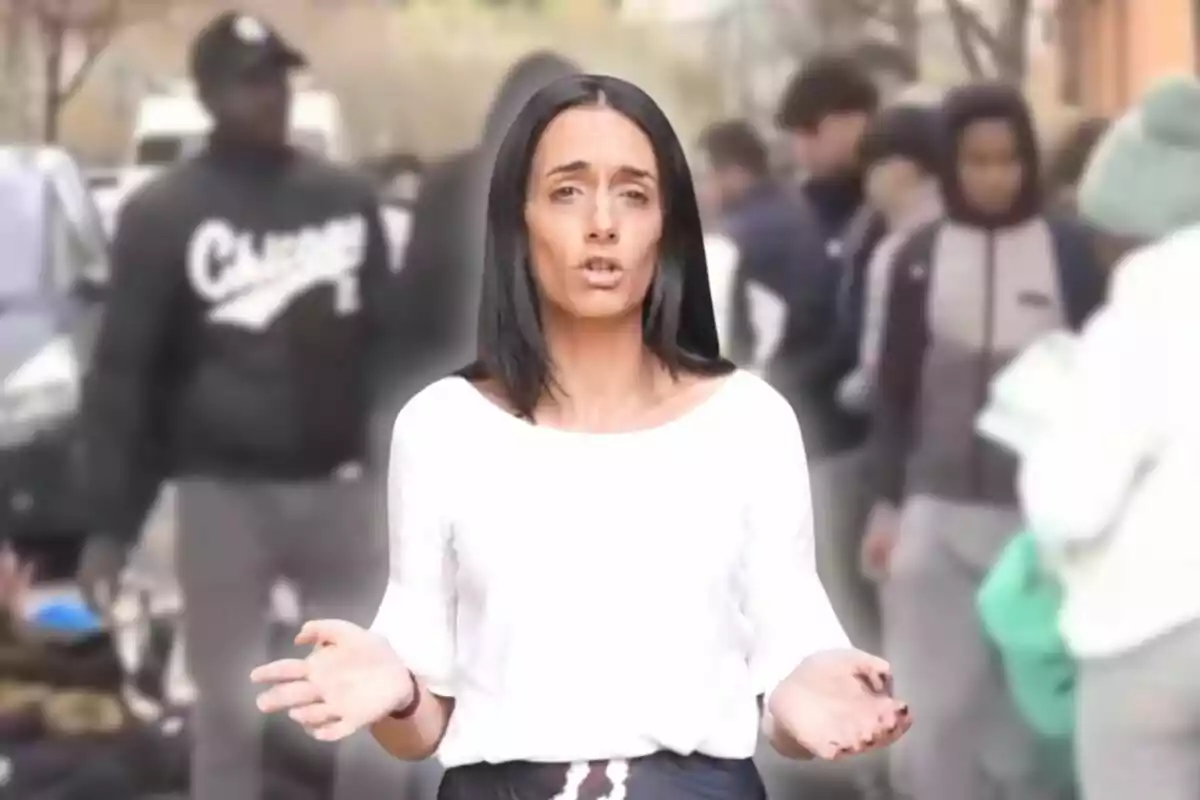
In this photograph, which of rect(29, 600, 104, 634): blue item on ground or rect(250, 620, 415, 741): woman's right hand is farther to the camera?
rect(29, 600, 104, 634): blue item on ground

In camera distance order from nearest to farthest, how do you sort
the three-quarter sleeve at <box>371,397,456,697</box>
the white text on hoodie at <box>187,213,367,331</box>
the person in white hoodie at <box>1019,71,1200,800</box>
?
the three-quarter sleeve at <box>371,397,456,697</box> < the person in white hoodie at <box>1019,71,1200,800</box> < the white text on hoodie at <box>187,213,367,331</box>

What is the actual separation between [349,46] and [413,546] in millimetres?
984

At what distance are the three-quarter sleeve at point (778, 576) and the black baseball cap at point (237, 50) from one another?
1038 mm

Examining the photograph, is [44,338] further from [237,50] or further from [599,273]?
[599,273]

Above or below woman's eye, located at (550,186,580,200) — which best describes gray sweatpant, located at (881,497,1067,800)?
below

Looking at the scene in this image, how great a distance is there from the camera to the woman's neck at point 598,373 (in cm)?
91

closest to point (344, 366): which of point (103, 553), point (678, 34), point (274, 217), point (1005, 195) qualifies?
point (274, 217)

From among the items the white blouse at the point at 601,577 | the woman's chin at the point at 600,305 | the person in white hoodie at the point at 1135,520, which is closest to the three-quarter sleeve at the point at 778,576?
the white blouse at the point at 601,577

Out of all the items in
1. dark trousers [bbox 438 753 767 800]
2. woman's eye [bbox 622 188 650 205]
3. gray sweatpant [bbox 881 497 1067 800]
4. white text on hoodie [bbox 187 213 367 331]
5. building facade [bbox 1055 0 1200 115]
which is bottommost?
gray sweatpant [bbox 881 497 1067 800]

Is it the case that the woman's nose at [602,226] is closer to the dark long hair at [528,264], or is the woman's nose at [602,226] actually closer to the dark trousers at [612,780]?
the dark long hair at [528,264]

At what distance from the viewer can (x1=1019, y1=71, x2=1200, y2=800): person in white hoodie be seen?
1525 millimetres

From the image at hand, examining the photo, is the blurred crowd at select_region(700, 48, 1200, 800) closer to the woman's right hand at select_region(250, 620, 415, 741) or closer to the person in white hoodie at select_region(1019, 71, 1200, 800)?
the person in white hoodie at select_region(1019, 71, 1200, 800)

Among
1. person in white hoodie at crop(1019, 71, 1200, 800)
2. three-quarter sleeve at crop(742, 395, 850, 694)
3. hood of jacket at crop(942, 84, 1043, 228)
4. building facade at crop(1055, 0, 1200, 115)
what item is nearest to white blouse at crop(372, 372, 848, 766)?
three-quarter sleeve at crop(742, 395, 850, 694)

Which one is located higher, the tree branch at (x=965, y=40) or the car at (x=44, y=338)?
the tree branch at (x=965, y=40)
